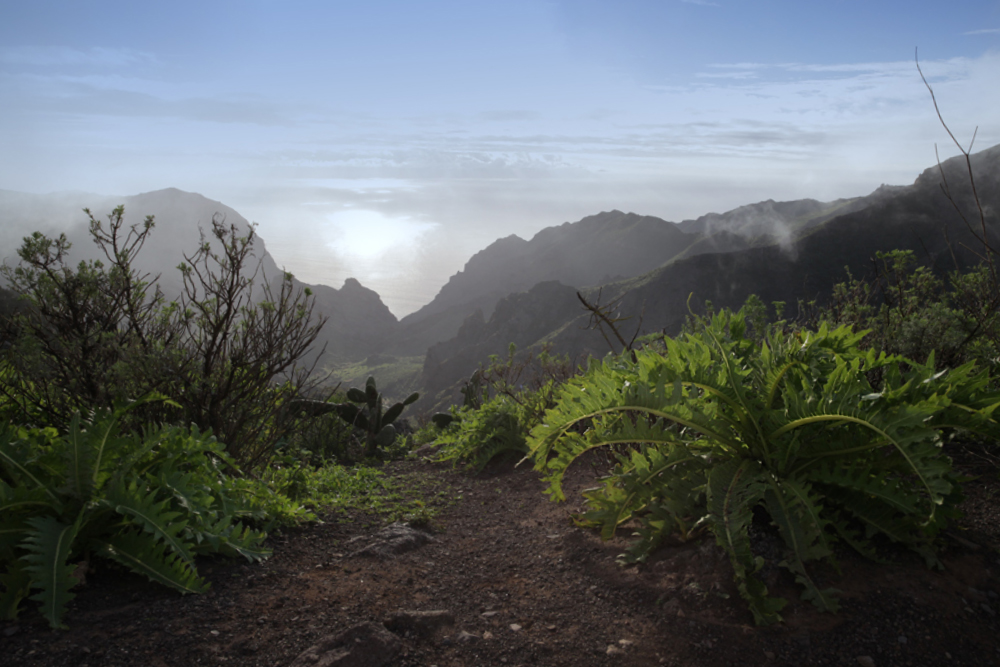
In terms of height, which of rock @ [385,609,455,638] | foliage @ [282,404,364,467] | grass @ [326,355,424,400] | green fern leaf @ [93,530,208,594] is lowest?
grass @ [326,355,424,400]

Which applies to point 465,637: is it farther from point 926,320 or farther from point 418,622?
point 926,320

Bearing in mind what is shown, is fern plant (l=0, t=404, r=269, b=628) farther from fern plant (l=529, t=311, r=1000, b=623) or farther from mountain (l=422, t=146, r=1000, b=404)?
mountain (l=422, t=146, r=1000, b=404)

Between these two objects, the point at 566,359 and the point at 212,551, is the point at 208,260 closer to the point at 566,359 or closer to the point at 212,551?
the point at 212,551

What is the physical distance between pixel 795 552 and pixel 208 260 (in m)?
4.22

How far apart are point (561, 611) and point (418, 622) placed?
646mm

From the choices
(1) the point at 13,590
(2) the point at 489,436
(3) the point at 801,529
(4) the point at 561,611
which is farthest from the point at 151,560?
(2) the point at 489,436

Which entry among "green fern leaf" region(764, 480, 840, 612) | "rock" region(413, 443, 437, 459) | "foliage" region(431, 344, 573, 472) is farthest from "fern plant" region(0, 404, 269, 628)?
"rock" region(413, 443, 437, 459)

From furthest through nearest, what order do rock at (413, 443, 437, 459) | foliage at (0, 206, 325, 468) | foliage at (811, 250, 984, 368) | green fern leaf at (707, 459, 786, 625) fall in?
rock at (413, 443, 437, 459) → foliage at (811, 250, 984, 368) → foliage at (0, 206, 325, 468) → green fern leaf at (707, 459, 786, 625)

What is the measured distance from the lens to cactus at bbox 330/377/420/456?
27.4 feet

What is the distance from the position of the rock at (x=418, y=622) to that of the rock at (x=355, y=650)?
13 centimetres

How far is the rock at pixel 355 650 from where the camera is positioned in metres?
2.12

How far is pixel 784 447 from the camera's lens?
8.89ft

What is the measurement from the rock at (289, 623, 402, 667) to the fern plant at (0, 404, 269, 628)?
678 millimetres

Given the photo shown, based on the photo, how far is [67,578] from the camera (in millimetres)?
2227
